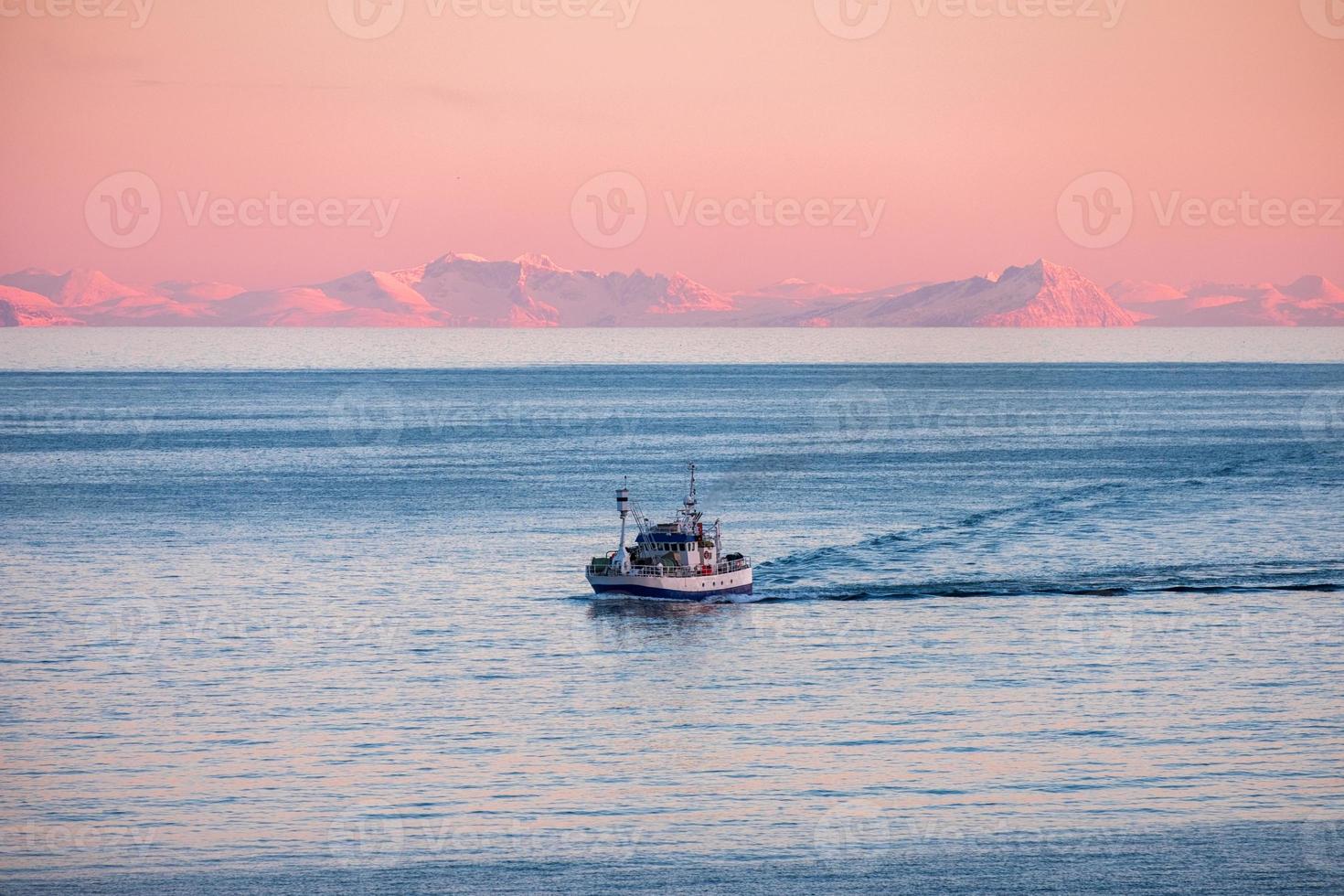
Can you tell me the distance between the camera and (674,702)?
66.1 metres

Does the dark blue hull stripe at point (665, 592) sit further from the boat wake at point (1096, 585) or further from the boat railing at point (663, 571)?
the boat wake at point (1096, 585)

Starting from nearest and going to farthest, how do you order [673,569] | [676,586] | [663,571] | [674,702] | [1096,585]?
[674,702] < [676,586] < [663,571] < [673,569] < [1096,585]

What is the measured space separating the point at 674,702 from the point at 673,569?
789 inches

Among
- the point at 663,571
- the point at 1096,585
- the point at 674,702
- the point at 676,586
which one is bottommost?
the point at 674,702

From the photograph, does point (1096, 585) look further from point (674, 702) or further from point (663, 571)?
point (674, 702)

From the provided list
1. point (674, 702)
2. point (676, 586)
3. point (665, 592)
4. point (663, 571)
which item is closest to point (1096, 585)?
point (676, 586)

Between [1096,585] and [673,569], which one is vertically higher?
[673,569]

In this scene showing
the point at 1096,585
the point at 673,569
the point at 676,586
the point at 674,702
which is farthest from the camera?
the point at 1096,585

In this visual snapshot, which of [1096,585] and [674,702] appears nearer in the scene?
[674,702]

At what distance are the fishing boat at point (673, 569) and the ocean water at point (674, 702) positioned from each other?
162 centimetres

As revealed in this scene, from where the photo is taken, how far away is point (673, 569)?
85750 mm

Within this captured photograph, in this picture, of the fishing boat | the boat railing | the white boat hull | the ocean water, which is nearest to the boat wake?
the ocean water

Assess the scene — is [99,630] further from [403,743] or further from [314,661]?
[403,743]

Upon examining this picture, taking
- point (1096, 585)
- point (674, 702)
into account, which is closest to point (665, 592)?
point (674, 702)
